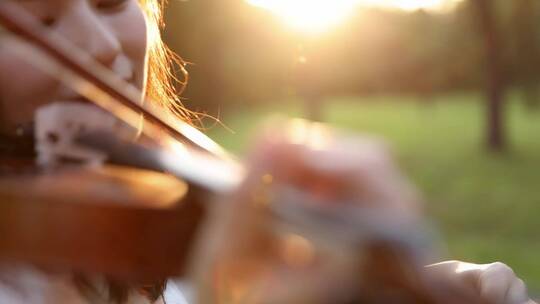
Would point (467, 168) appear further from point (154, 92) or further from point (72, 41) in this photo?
point (72, 41)

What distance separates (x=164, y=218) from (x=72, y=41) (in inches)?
11.9

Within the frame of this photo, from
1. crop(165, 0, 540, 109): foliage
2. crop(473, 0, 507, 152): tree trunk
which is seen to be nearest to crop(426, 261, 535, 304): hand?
crop(165, 0, 540, 109): foliage

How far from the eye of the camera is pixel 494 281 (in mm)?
706

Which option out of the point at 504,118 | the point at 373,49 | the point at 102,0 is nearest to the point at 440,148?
the point at 504,118

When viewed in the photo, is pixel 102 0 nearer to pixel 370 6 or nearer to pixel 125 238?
pixel 125 238

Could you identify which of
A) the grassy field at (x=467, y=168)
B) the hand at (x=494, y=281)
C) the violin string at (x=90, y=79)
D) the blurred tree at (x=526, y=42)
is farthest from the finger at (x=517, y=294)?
the blurred tree at (x=526, y=42)

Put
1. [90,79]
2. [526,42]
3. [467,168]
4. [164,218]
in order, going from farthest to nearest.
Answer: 1. [526,42]
2. [467,168]
3. [90,79]
4. [164,218]

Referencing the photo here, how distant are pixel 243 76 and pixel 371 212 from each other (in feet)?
12.6

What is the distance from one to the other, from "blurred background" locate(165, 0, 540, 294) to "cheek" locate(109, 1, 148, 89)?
345 mm

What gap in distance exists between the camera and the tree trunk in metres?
6.45

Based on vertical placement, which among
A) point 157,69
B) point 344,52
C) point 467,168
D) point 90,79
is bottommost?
point 90,79

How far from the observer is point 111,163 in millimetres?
522

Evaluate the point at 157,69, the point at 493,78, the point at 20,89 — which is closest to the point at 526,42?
the point at 493,78

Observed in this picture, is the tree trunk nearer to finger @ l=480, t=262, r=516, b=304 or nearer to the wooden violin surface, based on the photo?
finger @ l=480, t=262, r=516, b=304
